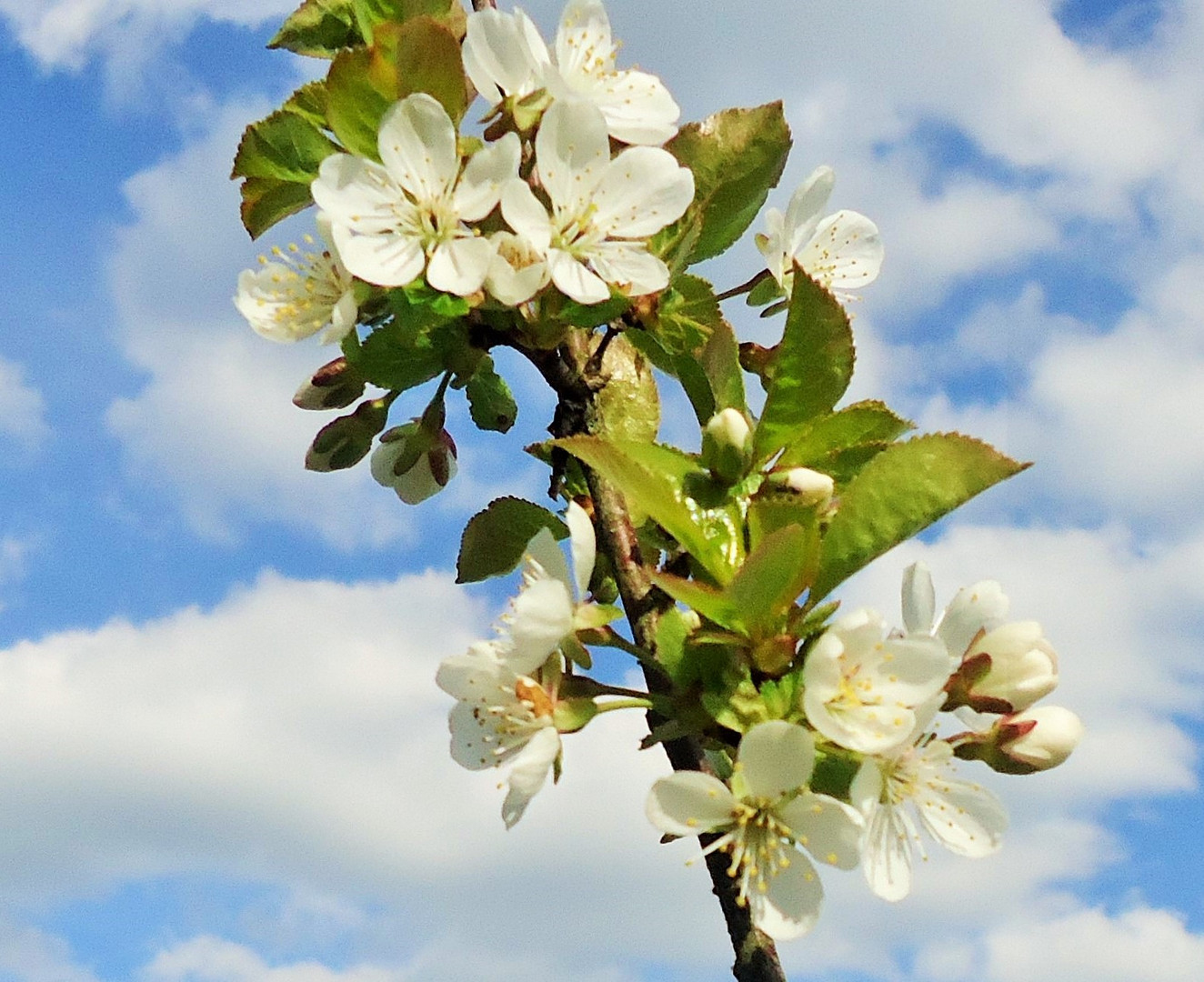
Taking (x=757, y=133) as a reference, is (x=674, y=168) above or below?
below

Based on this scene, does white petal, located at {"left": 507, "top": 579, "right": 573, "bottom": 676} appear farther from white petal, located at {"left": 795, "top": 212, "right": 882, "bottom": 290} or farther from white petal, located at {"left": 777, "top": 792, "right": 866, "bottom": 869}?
white petal, located at {"left": 795, "top": 212, "right": 882, "bottom": 290}

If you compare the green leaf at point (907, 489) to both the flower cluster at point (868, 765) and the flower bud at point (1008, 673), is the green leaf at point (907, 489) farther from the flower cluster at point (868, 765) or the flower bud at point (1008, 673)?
the flower bud at point (1008, 673)

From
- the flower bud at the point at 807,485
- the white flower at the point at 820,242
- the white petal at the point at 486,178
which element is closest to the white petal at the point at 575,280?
the white petal at the point at 486,178

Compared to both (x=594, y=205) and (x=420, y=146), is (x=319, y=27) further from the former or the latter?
(x=594, y=205)

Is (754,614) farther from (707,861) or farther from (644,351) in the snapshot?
(644,351)

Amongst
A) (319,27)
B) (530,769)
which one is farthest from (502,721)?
(319,27)

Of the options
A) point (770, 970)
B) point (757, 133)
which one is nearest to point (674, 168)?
point (757, 133)
